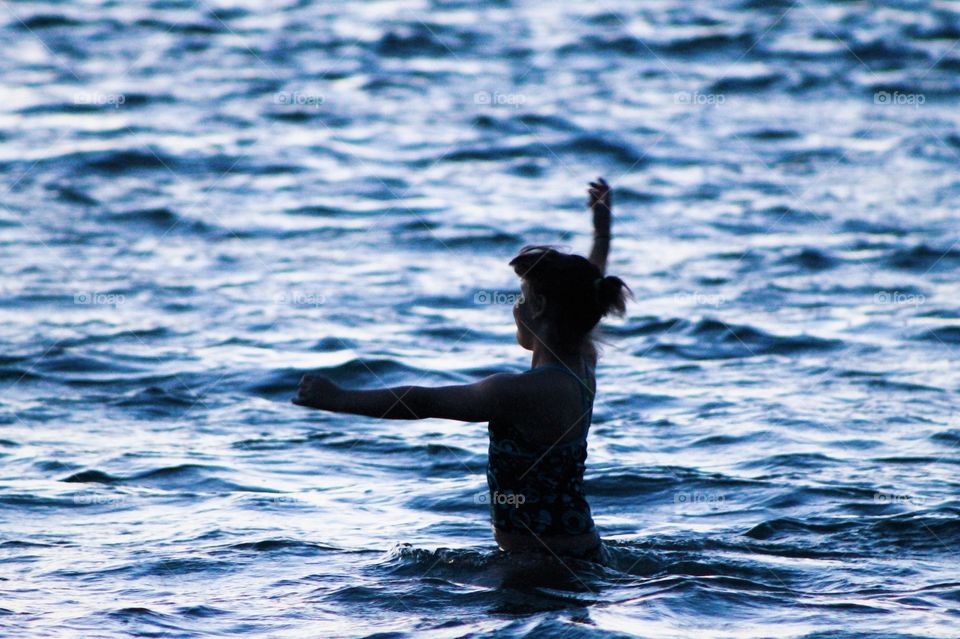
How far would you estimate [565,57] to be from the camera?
22234 mm

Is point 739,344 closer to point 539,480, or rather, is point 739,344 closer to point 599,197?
point 599,197

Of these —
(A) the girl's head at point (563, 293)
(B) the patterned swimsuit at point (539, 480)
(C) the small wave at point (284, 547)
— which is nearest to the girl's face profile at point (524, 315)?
(A) the girl's head at point (563, 293)

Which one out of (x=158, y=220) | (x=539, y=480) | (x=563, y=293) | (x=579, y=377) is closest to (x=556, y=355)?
(x=579, y=377)

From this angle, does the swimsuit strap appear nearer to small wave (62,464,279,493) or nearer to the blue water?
the blue water

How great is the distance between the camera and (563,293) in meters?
5.76

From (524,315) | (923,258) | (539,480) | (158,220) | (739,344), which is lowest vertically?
(539,480)

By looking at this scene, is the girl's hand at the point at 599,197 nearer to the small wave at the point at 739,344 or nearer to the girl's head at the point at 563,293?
the girl's head at the point at 563,293

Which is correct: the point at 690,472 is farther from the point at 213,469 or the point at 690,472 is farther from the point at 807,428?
the point at 213,469

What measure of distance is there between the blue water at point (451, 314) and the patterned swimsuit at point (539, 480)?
0.76 feet

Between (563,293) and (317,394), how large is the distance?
128 cm

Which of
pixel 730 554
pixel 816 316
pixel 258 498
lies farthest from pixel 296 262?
pixel 730 554

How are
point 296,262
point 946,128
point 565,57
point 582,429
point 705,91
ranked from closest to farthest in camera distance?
point 582,429, point 296,262, point 946,128, point 705,91, point 565,57

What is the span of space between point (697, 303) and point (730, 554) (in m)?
5.33

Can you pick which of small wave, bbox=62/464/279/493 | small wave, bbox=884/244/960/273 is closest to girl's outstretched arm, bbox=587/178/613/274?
small wave, bbox=62/464/279/493
